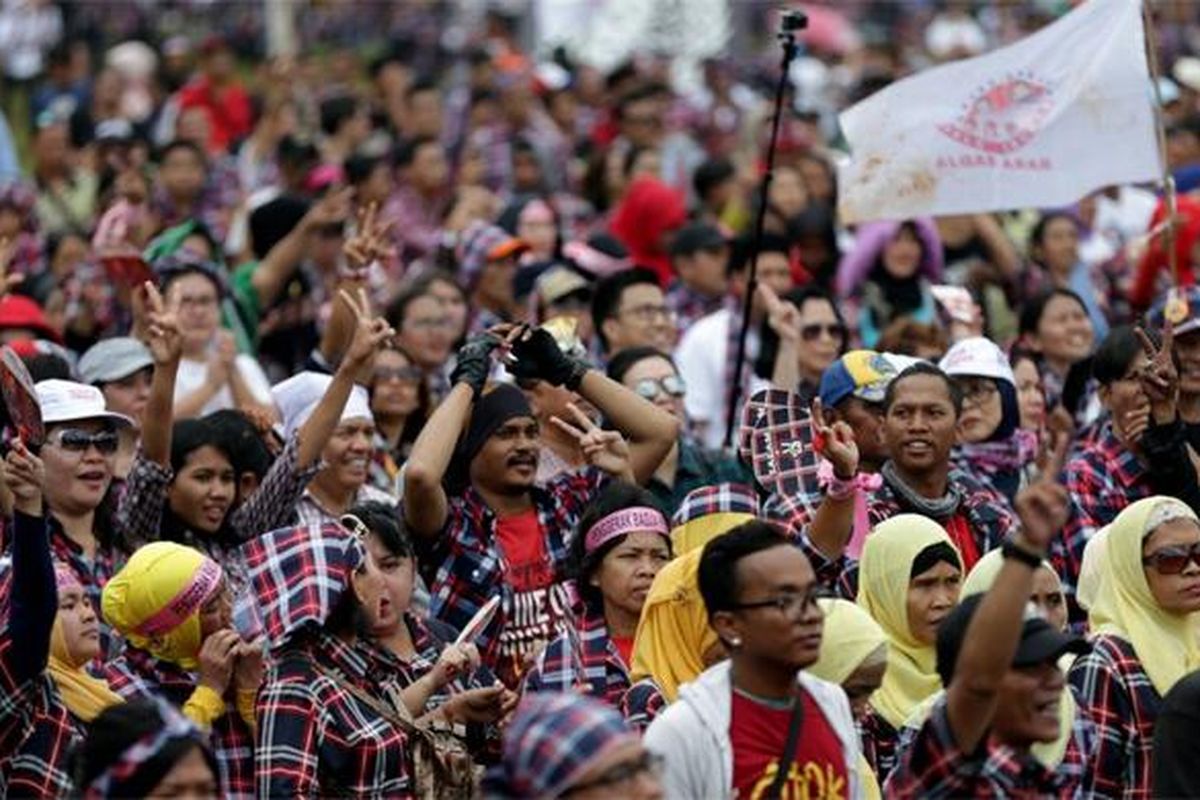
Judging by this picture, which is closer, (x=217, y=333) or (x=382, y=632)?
(x=382, y=632)

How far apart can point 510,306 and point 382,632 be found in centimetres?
559

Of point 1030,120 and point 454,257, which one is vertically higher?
point 1030,120

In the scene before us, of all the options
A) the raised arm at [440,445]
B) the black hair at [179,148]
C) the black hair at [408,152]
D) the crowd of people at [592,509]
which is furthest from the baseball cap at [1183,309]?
the black hair at [408,152]

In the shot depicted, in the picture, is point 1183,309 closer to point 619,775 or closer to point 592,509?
point 592,509

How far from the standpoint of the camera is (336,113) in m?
19.3

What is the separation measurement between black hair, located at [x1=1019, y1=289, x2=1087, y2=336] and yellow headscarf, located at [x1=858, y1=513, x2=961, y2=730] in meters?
4.44

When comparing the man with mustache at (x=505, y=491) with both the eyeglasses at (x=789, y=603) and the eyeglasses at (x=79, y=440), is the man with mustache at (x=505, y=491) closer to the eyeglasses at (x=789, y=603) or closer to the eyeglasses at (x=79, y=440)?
the eyeglasses at (x=79, y=440)

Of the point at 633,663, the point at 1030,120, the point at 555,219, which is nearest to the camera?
the point at 633,663

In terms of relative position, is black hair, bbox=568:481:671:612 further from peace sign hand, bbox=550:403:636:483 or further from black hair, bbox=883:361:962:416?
black hair, bbox=883:361:962:416

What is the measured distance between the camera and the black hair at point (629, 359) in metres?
11.1

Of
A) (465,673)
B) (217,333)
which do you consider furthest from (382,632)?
(217,333)

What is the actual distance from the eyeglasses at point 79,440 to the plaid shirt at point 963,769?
10.8 feet

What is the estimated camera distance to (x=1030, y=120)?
470 inches

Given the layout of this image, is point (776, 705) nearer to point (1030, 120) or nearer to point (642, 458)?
point (642, 458)
